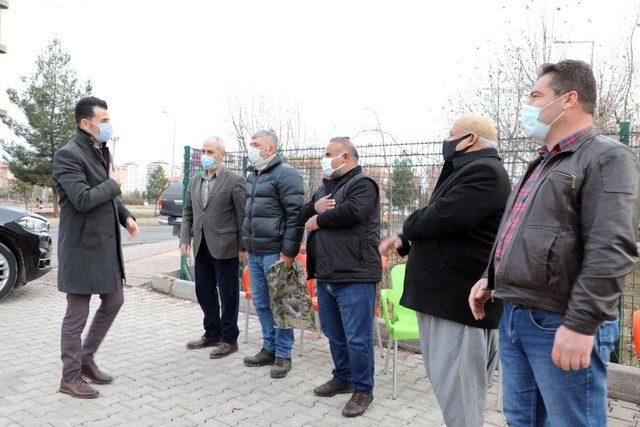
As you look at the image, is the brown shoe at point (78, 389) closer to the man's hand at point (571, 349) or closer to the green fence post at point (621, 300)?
the man's hand at point (571, 349)

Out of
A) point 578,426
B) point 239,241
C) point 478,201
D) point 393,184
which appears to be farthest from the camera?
point 393,184

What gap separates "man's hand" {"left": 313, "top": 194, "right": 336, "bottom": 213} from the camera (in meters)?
3.71

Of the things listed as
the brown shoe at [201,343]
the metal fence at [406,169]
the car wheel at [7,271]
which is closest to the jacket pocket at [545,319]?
the metal fence at [406,169]

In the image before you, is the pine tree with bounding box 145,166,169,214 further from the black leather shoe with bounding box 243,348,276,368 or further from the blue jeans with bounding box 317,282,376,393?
the blue jeans with bounding box 317,282,376,393

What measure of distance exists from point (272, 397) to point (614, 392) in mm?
2613

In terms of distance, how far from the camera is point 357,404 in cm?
360

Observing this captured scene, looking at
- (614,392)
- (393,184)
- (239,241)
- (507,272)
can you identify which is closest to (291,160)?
(393,184)

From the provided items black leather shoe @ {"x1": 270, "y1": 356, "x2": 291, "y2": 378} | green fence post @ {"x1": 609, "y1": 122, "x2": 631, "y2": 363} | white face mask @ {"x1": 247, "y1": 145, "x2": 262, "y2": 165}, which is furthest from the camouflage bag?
green fence post @ {"x1": 609, "y1": 122, "x2": 631, "y2": 363}

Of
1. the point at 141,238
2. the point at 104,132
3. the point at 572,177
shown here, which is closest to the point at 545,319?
the point at 572,177

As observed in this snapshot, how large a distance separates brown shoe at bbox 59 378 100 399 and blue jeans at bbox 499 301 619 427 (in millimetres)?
2957

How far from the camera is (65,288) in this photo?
3.82m

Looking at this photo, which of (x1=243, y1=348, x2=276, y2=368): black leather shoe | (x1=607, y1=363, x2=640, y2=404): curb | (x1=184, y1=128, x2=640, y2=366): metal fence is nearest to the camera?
(x1=607, y1=363, x2=640, y2=404): curb

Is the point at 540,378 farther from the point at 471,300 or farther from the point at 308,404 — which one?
the point at 308,404

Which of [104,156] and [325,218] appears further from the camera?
[104,156]
